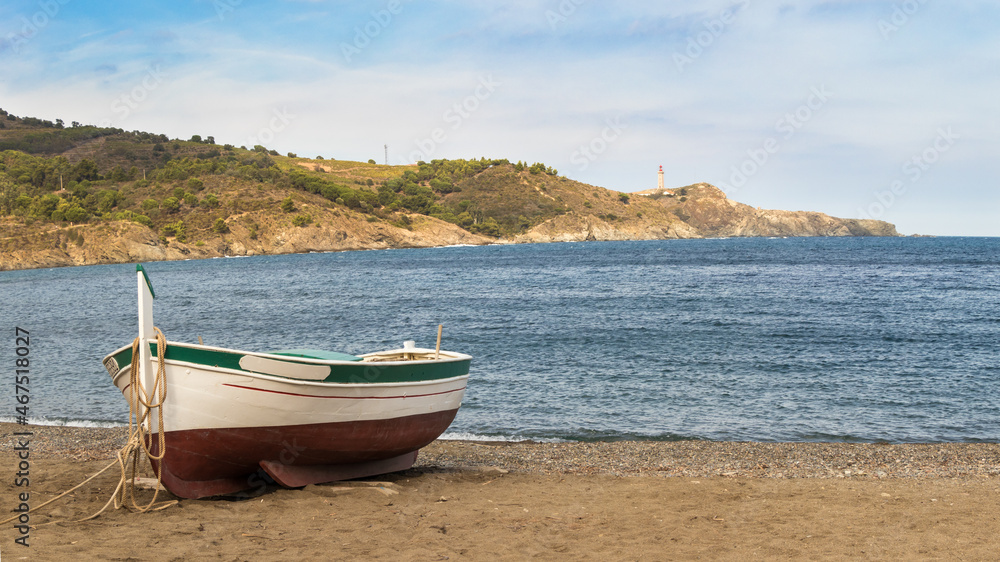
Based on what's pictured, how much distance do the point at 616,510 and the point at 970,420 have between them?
33.1 feet

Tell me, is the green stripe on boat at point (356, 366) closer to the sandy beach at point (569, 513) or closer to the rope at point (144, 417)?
the rope at point (144, 417)

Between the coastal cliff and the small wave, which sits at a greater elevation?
the coastal cliff

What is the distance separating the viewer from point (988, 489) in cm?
888

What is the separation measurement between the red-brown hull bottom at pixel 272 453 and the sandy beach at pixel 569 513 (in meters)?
0.26

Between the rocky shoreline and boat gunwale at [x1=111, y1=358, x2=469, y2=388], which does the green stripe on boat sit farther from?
the rocky shoreline

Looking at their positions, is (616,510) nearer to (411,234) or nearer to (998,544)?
(998,544)

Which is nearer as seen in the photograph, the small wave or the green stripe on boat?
the green stripe on boat

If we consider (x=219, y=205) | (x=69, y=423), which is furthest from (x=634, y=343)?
(x=219, y=205)

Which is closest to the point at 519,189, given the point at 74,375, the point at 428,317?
the point at 428,317

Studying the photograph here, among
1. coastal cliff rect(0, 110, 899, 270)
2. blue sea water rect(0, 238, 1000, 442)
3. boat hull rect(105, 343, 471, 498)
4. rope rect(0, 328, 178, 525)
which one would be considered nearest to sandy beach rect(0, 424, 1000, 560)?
rope rect(0, 328, 178, 525)

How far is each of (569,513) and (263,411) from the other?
3.67m

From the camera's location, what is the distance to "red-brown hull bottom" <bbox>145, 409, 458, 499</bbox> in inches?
317

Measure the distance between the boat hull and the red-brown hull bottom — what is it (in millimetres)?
12

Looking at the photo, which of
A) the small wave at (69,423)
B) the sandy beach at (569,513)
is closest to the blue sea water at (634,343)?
the small wave at (69,423)
